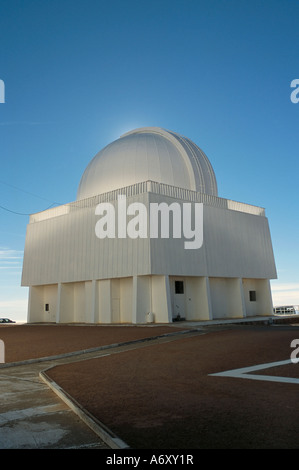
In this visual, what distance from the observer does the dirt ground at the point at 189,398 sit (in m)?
3.49

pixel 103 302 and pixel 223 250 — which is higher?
pixel 223 250

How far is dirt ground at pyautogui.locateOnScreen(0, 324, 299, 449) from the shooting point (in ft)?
11.5

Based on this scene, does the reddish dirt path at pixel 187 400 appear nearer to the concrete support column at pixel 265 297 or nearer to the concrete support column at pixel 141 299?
the concrete support column at pixel 141 299

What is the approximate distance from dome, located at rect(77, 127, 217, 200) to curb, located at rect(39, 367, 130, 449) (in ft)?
73.7

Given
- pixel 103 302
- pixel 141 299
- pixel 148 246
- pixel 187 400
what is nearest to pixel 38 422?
pixel 187 400

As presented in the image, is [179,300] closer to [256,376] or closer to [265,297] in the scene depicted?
[265,297]

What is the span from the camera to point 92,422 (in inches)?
159

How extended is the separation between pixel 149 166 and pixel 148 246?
7.56 m

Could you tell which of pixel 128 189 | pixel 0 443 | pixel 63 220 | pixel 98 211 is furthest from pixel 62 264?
pixel 0 443

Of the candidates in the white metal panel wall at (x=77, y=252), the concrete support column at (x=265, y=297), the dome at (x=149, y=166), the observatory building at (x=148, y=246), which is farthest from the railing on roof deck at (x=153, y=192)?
the concrete support column at (x=265, y=297)

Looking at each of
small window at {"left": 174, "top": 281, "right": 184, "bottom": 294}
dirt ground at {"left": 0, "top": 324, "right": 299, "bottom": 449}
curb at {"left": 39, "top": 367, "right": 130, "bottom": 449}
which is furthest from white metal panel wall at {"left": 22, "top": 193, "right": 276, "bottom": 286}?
curb at {"left": 39, "top": 367, "right": 130, "bottom": 449}

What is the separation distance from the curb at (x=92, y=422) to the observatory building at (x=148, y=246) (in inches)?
658

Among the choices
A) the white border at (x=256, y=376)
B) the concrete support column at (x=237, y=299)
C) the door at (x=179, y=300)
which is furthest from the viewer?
the concrete support column at (x=237, y=299)
